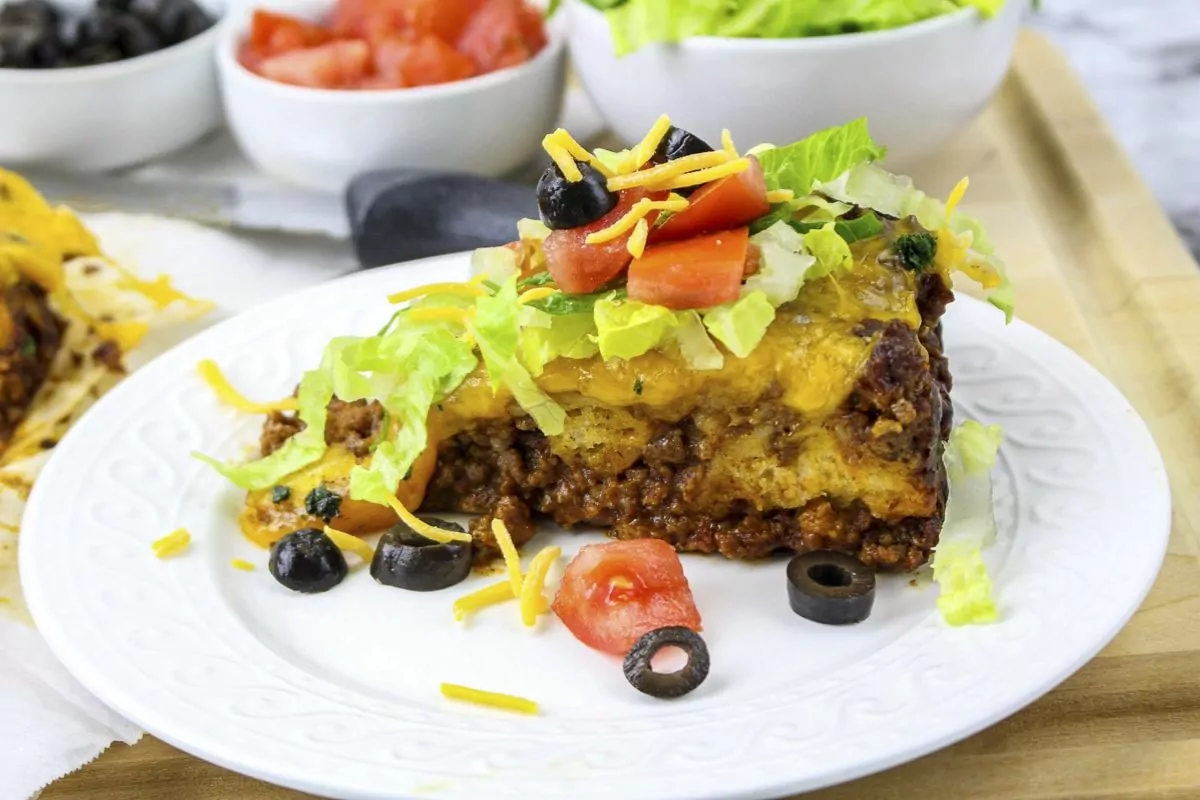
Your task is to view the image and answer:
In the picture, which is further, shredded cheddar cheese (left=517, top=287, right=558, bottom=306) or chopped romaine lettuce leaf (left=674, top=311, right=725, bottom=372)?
shredded cheddar cheese (left=517, top=287, right=558, bottom=306)

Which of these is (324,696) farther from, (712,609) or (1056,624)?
(1056,624)

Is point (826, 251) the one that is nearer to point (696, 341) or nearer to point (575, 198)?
point (696, 341)

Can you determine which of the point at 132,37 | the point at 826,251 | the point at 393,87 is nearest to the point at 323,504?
the point at 826,251

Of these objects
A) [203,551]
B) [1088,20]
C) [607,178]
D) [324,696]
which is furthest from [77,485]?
[1088,20]

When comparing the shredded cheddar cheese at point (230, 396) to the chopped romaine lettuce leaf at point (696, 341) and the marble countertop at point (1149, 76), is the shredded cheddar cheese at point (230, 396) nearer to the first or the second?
the chopped romaine lettuce leaf at point (696, 341)

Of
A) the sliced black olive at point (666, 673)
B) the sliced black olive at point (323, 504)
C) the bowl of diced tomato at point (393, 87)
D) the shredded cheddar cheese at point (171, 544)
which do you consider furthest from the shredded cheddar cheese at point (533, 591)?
the bowl of diced tomato at point (393, 87)

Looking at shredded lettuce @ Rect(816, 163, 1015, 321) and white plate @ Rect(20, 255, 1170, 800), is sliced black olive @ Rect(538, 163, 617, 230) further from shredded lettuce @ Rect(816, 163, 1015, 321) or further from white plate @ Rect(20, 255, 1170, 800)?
white plate @ Rect(20, 255, 1170, 800)

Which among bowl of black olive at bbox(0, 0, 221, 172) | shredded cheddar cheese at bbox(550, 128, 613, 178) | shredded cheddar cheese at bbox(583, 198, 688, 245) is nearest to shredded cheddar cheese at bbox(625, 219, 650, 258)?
shredded cheddar cheese at bbox(583, 198, 688, 245)
